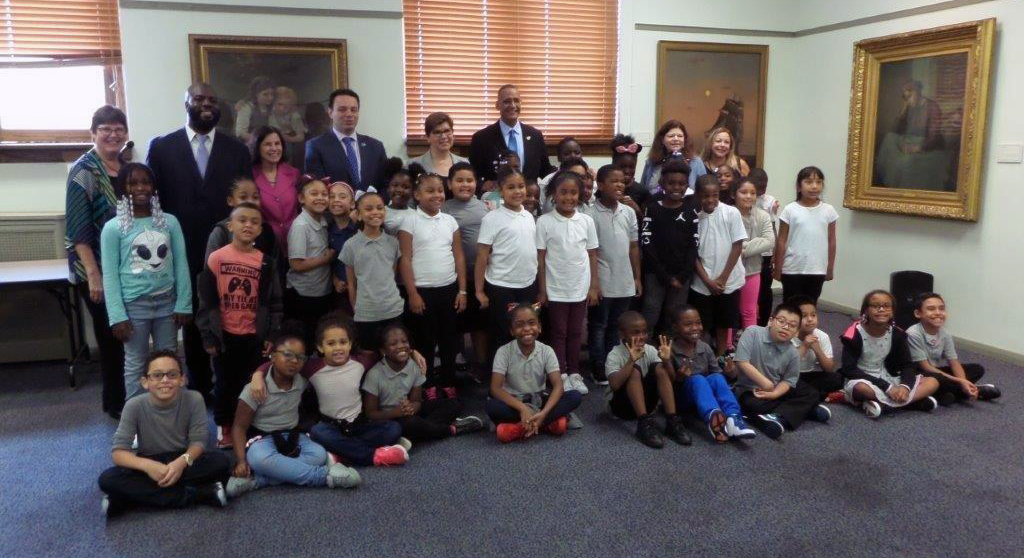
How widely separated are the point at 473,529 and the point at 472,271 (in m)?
1.87

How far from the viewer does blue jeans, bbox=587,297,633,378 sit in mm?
4562

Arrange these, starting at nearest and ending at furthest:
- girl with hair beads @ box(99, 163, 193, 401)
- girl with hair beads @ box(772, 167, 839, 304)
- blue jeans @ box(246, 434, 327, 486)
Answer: blue jeans @ box(246, 434, 327, 486) → girl with hair beads @ box(99, 163, 193, 401) → girl with hair beads @ box(772, 167, 839, 304)

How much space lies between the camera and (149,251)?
11.5 ft

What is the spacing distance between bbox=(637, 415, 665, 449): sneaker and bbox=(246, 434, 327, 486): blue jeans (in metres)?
1.55

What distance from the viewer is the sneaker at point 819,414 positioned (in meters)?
3.89

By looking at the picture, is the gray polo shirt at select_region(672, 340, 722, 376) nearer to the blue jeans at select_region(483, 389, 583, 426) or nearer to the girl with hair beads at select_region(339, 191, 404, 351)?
the blue jeans at select_region(483, 389, 583, 426)

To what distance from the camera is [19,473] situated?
131 inches

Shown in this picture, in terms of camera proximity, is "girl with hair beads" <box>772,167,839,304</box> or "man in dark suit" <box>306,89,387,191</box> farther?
"girl with hair beads" <box>772,167,839,304</box>

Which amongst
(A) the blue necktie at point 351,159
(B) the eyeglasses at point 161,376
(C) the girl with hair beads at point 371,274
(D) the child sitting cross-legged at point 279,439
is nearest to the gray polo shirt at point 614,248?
(C) the girl with hair beads at point 371,274

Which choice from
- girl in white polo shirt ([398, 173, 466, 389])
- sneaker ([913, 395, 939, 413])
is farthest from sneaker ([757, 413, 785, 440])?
girl in white polo shirt ([398, 173, 466, 389])

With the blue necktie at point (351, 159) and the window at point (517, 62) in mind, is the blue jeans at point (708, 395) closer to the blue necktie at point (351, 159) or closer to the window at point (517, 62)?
the blue necktie at point (351, 159)

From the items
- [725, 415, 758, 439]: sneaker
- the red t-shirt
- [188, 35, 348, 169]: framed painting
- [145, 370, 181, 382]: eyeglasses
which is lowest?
[725, 415, 758, 439]: sneaker

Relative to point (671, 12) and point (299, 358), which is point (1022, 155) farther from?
point (299, 358)

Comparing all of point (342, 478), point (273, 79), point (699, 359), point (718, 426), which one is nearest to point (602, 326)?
point (699, 359)
